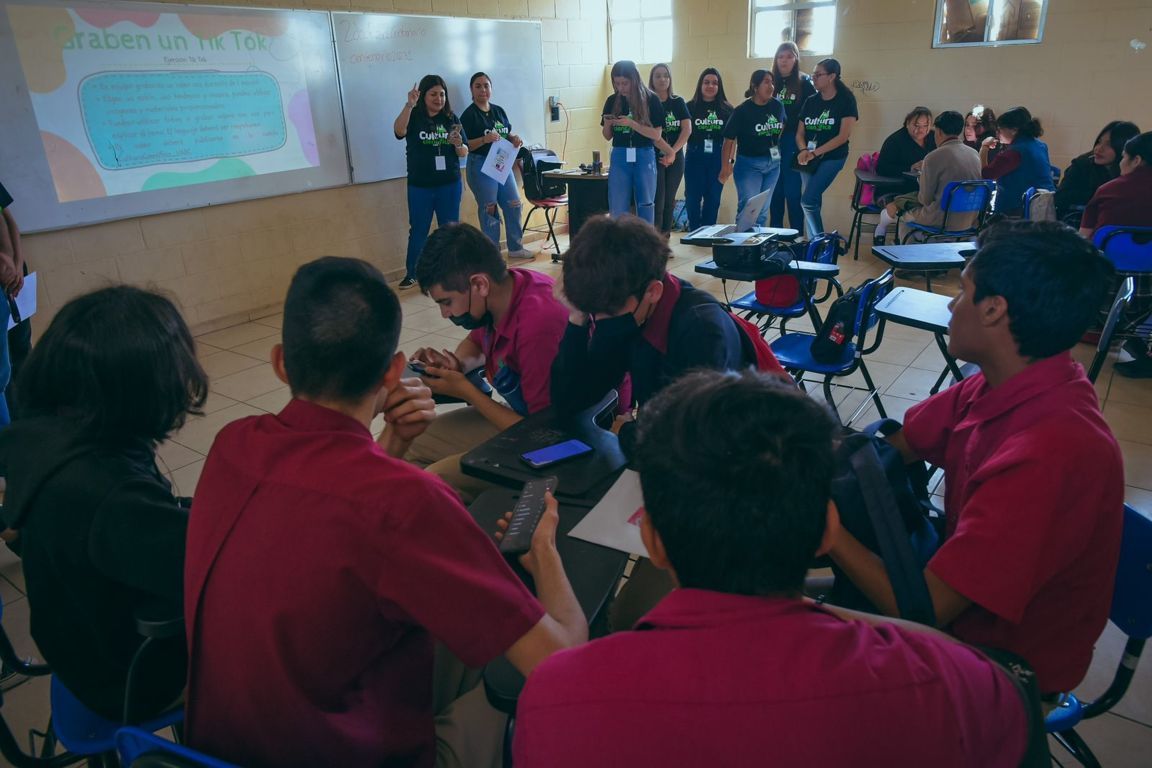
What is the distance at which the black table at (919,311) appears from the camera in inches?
101

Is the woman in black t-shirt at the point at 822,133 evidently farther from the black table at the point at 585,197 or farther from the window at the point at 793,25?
the black table at the point at 585,197

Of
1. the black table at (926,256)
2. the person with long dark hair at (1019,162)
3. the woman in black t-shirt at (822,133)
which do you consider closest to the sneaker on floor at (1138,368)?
the black table at (926,256)

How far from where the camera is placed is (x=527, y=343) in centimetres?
206

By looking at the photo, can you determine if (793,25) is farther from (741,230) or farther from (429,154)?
(741,230)

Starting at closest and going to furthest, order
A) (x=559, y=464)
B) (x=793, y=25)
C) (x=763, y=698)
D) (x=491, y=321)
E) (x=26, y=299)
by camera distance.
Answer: (x=763, y=698) → (x=559, y=464) → (x=491, y=321) → (x=26, y=299) → (x=793, y=25)

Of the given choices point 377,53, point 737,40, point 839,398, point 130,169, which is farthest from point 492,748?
point 737,40

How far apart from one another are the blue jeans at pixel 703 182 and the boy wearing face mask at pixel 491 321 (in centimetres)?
484

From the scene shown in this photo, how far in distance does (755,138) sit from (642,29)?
247 centimetres

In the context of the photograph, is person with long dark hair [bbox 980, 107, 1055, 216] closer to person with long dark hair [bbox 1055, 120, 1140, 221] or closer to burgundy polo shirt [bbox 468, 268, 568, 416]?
person with long dark hair [bbox 1055, 120, 1140, 221]

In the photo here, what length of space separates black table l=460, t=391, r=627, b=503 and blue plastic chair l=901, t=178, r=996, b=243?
173 inches

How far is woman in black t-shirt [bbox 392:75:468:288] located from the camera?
18.3ft

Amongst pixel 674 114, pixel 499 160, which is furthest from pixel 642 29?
pixel 499 160

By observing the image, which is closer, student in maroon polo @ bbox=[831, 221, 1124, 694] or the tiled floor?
student in maroon polo @ bbox=[831, 221, 1124, 694]

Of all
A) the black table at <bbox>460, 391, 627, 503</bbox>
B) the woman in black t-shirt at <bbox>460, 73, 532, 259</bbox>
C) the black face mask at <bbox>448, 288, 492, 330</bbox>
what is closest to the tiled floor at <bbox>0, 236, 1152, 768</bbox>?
the woman in black t-shirt at <bbox>460, 73, 532, 259</bbox>
